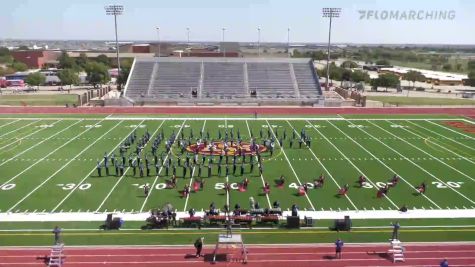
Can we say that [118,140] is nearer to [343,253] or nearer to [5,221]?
[5,221]

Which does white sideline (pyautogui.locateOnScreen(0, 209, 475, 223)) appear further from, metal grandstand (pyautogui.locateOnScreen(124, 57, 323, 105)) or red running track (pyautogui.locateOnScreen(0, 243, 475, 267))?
metal grandstand (pyautogui.locateOnScreen(124, 57, 323, 105))

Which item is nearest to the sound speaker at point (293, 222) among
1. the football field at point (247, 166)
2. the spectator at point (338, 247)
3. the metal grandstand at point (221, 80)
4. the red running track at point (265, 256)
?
the red running track at point (265, 256)

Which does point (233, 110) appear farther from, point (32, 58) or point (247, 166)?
point (32, 58)

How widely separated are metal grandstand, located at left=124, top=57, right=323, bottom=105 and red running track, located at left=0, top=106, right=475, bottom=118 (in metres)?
4.37

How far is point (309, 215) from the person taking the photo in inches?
629

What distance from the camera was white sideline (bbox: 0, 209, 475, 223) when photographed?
50.7ft

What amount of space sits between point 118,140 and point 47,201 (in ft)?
35.7

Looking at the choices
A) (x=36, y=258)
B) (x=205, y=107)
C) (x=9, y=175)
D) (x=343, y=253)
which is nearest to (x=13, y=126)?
(x=9, y=175)

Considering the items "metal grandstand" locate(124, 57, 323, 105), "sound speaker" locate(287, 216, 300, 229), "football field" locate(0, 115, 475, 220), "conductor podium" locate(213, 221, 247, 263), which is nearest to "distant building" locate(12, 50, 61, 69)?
"metal grandstand" locate(124, 57, 323, 105)

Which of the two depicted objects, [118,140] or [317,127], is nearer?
[118,140]

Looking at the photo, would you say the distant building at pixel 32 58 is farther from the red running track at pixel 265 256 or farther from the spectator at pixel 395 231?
the spectator at pixel 395 231

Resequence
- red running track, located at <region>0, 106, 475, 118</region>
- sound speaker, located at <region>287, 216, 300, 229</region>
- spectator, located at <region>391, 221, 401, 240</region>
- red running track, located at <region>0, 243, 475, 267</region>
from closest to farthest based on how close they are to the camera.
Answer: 1. red running track, located at <region>0, 243, 475, 267</region>
2. spectator, located at <region>391, 221, 401, 240</region>
3. sound speaker, located at <region>287, 216, 300, 229</region>
4. red running track, located at <region>0, 106, 475, 118</region>

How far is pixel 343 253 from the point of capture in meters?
13.1

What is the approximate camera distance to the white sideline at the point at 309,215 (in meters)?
15.5
